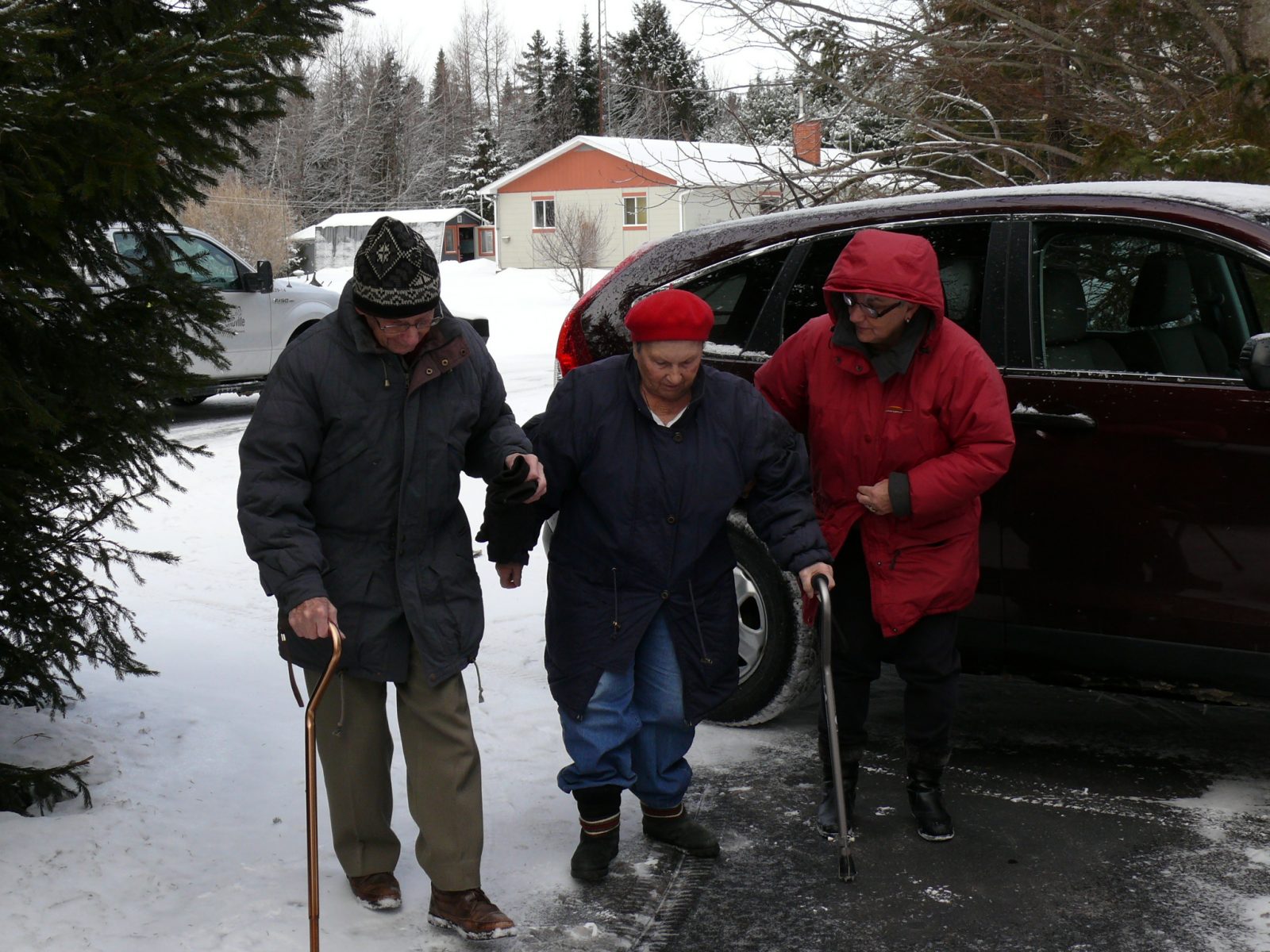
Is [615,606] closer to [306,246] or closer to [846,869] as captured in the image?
[846,869]

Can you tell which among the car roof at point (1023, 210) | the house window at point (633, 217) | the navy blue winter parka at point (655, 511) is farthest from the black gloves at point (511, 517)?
the house window at point (633, 217)

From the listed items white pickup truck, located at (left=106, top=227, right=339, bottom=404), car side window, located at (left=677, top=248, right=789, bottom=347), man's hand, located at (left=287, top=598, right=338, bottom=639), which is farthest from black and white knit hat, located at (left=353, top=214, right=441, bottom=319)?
white pickup truck, located at (left=106, top=227, right=339, bottom=404)

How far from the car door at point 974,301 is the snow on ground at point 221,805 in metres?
0.96

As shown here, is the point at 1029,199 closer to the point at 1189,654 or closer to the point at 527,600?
the point at 1189,654

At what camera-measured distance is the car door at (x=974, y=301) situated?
4.17 metres

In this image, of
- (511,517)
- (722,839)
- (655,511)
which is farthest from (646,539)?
(722,839)

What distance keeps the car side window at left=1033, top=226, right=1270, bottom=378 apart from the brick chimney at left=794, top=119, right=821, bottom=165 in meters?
7.32

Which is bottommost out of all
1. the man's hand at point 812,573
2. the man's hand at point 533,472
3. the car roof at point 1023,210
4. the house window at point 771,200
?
the man's hand at point 812,573

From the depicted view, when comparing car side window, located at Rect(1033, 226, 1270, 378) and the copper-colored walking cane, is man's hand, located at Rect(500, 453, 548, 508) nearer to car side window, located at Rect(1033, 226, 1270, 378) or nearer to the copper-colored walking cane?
the copper-colored walking cane

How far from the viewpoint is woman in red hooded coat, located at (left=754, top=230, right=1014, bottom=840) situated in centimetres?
361

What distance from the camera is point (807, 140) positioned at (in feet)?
38.3

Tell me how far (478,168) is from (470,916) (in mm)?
65400

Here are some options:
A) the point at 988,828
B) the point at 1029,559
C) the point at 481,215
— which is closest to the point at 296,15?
the point at 1029,559

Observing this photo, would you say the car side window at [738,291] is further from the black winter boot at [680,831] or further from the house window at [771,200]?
the house window at [771,200]
